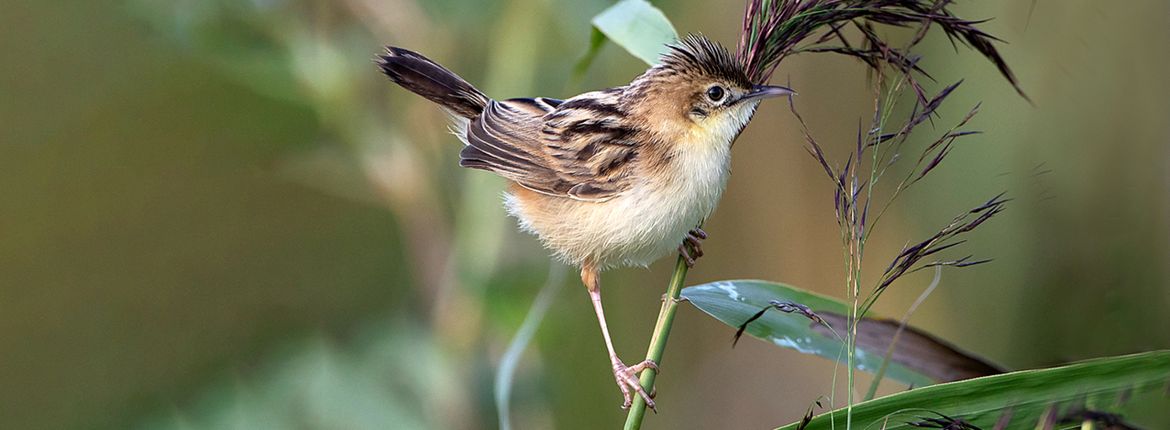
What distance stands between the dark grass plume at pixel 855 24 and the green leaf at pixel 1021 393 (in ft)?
1.51

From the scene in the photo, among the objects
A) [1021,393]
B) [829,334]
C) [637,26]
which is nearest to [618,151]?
[637,26]

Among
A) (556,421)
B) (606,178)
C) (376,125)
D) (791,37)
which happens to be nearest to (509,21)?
(376,125)

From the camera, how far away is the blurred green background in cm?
254

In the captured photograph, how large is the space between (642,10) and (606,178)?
1.13 ft

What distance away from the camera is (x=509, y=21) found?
2689mm

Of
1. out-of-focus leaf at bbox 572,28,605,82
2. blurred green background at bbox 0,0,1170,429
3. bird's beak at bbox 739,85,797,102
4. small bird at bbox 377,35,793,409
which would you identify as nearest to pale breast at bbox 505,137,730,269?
small bird at bbox 377,35,793,409

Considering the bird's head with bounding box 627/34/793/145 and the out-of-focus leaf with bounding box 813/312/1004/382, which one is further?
the bird's head with bounding box 627/34/793/145

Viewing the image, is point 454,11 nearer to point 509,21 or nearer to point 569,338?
point 509,21

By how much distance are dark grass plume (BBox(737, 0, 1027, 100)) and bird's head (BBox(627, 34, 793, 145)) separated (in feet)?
0.40

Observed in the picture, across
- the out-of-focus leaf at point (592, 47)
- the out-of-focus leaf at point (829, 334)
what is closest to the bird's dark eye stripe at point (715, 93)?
the out-of-focus leaf at point (592, 47)

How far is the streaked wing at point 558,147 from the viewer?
1928mm

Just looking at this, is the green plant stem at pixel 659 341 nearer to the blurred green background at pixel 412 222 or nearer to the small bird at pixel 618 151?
the small bird at pixel 618 151

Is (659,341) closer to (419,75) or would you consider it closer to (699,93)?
(699,93)

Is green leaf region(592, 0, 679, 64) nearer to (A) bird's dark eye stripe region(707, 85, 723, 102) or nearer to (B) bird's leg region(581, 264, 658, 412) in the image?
(A) bird's dark eye stripe region(707, 85, 723, 102)
